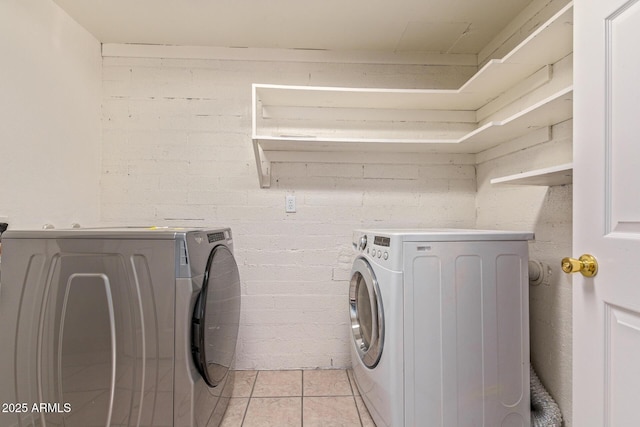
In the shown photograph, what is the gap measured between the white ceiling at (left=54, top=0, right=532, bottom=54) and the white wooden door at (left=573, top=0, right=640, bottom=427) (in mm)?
1004

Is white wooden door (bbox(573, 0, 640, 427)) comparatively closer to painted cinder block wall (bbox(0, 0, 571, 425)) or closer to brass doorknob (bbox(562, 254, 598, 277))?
brass doorknob (bbox(562, 254, 598, 277))

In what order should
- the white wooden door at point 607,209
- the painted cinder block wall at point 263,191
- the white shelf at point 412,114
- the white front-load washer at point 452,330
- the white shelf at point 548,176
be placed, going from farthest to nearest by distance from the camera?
the painted cinder block wall at point 263,191 < the white shelf at point 412,114 < the white front-load washer at point 452,330 < the white shelf at point 548,176 < the white wooden door at point 607,209

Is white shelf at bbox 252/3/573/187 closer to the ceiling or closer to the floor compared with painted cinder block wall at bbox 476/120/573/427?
closer to the ceiling

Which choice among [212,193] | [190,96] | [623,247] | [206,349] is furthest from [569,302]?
[190,96]

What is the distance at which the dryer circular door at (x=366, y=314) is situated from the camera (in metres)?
1.39

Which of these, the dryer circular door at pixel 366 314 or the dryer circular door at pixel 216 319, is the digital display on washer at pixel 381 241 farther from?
the dryer circular door at pixel 216 319

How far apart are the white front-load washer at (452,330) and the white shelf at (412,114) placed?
738mm

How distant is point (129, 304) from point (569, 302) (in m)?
1.89

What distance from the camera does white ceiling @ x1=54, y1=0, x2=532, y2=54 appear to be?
172cm

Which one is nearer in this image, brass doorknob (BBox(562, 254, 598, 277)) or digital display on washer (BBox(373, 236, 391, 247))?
brass doorknob (BBox(562, 254, 598, 277))

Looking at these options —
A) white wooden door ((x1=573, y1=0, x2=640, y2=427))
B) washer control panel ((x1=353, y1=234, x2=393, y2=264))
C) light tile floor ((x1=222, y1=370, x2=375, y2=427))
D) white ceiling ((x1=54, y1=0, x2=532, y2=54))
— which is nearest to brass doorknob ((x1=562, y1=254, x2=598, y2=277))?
white wooden door ((x1=573, y1=0, x2=640, y2=427))

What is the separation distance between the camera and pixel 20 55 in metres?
1.52

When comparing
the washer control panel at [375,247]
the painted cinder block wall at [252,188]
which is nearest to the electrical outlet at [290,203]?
the painted cinder block wall at [252,188]

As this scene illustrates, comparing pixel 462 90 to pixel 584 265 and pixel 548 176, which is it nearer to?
pixel 548 176
